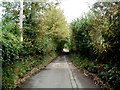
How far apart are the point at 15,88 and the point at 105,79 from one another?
14.5ft

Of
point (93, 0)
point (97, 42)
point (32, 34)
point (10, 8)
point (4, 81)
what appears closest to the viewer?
point (4, 81)

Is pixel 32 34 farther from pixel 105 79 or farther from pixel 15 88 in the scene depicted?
pixel 105 79

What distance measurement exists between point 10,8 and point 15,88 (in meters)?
6.67

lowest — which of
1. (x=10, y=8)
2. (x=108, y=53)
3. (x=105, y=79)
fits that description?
(x=105, y=79)

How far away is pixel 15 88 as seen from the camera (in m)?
5.11

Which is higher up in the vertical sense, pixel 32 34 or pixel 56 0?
pixel 56 0

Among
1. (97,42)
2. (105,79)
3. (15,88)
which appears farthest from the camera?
(97,42)

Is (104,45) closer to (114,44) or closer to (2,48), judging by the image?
(114,44)

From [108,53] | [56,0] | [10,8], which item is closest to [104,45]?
[108,53]

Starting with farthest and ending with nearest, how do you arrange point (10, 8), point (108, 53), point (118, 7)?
point (10, 8)
point (108, 53)
point (118, 7)

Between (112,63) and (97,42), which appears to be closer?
(112,63)

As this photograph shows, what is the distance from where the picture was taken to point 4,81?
4703mm

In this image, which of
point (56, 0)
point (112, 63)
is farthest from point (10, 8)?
point (112, 63)

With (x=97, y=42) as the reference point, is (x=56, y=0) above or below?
above
